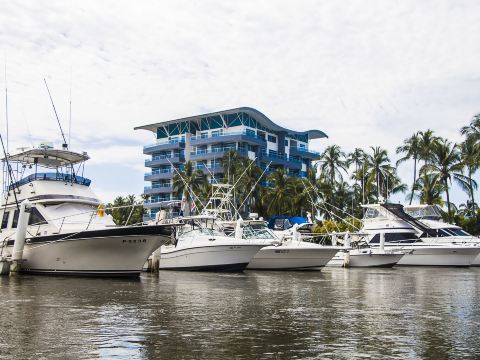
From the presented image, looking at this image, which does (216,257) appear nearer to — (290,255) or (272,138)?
(290,255)

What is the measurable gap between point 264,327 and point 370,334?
2056mm

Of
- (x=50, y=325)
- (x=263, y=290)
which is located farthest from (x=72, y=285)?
(x=50, y=325)

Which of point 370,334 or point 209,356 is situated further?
point 370,334

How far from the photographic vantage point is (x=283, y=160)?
91625 mm

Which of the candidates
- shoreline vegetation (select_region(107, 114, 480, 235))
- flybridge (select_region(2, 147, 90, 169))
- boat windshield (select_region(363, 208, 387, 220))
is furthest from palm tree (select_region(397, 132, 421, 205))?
flybridge (select_region(2, 147, 90, 169))

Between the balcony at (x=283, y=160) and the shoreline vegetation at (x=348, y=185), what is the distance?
2.03 metres

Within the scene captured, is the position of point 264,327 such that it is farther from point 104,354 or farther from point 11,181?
point 11,181

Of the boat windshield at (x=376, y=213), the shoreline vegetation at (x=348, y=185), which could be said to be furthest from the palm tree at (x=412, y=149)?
the boat windshield at (x=376, y=213)

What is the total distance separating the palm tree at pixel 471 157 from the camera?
5553 centimetres

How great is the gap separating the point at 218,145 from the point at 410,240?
46.9m

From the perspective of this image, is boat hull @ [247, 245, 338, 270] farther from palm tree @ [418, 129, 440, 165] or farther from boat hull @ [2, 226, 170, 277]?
palm tree @ [418, 129, 440, 165]

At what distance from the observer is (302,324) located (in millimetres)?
11906

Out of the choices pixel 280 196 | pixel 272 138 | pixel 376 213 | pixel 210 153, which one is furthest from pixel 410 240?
pixel 272 138

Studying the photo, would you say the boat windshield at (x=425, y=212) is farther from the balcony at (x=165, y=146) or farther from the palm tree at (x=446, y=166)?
the balcony at (x=165, y=146)
